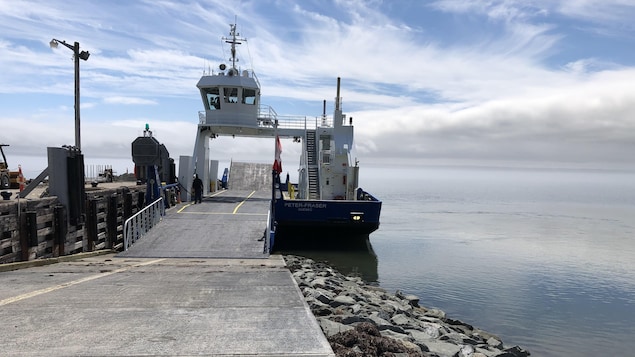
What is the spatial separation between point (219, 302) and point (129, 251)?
23.4ft

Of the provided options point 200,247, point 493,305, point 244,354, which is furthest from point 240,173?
point 244,354

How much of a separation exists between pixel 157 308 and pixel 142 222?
30.9 ft

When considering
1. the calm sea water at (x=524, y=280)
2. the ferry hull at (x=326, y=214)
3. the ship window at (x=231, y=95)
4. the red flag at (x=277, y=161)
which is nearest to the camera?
the calm sea water at (x=524, y=280)

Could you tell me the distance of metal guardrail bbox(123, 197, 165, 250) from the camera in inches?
529

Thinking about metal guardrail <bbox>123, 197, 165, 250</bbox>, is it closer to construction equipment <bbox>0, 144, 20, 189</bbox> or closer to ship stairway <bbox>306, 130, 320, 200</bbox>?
ship stairway <bbox>306, 130, 320, 200</bbox>

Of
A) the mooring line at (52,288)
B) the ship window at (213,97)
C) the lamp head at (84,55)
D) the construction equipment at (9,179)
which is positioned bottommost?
the mooring line at (52,288)

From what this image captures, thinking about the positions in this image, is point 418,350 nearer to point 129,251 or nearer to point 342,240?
point 129,251

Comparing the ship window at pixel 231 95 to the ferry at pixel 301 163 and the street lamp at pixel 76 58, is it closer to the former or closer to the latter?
the ferry at pixel 301 163

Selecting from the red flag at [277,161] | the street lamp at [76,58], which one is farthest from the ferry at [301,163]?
the street lamp at [76,58]

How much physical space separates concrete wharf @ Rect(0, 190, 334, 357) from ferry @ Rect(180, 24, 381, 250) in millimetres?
4107

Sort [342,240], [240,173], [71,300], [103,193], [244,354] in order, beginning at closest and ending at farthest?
[244,354], [71,300], [103,193], [342,240], [240,173]

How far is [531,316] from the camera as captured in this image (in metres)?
12.4

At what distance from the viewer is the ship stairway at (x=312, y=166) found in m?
22.7

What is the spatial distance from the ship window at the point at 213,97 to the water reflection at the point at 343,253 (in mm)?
12198
